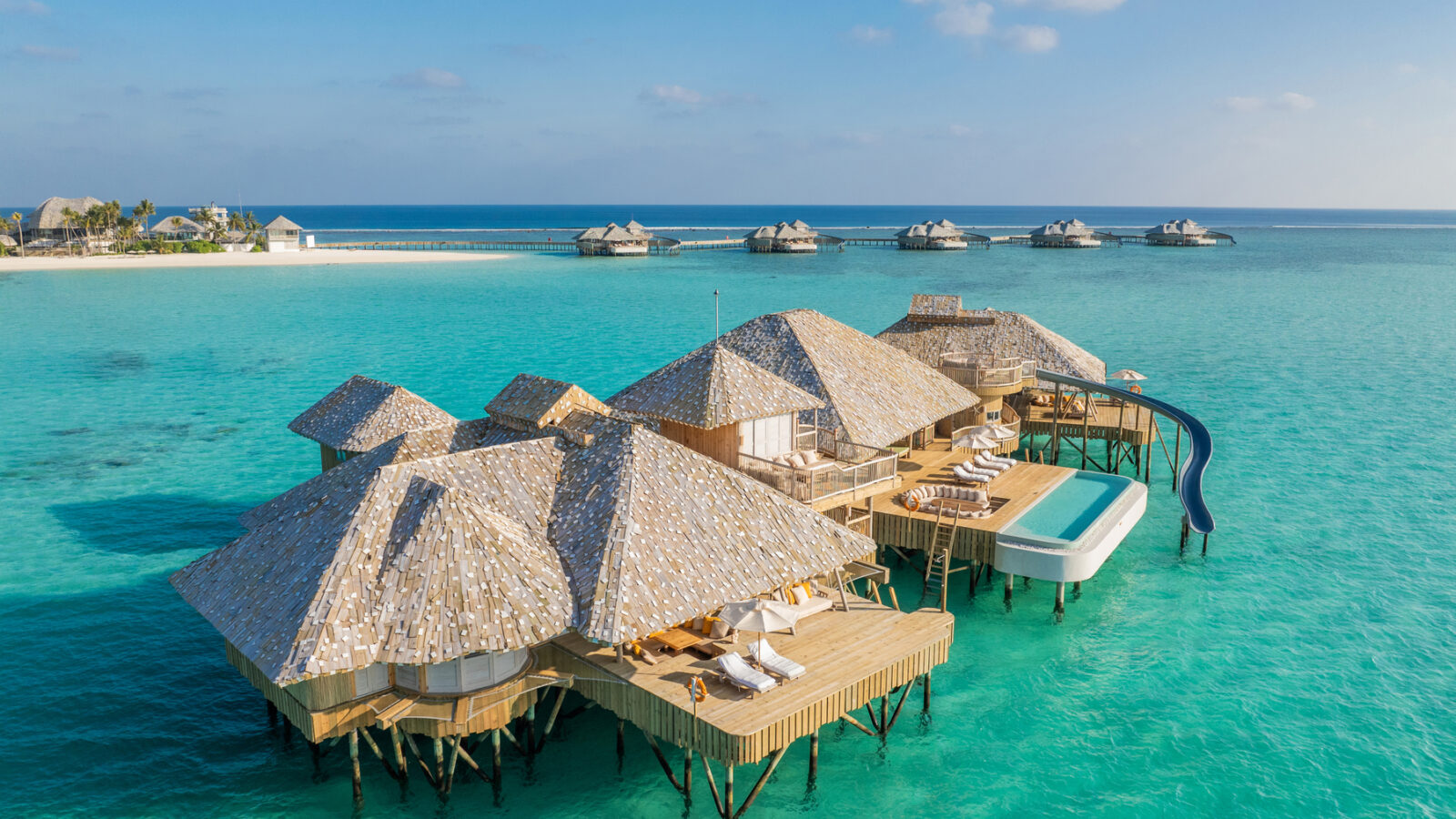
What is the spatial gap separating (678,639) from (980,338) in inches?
918

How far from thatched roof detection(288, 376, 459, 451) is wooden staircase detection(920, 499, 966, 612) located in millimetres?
12240

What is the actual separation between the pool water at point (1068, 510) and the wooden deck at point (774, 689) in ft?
20.1

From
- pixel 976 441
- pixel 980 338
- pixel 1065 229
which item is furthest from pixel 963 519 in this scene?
pixel 1065 229

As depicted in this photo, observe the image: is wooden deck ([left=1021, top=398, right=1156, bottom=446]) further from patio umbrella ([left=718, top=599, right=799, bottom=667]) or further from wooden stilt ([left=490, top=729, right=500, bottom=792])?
wooden stilt ([left=490, top=729, right=500, bottom=792])

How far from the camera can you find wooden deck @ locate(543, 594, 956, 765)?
1499 cm

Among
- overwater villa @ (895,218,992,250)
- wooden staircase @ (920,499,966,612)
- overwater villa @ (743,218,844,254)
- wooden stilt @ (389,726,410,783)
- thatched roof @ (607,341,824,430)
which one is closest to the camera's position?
wooden stilt @ (389,726,410,783)

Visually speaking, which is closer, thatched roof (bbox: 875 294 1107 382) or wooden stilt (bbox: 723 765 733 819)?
wooden stilt (bbox: 723 765 733 819)

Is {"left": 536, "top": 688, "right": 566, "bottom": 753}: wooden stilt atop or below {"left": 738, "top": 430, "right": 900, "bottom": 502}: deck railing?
below

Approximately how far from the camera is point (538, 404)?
21047 millimetres

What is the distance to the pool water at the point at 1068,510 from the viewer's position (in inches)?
935

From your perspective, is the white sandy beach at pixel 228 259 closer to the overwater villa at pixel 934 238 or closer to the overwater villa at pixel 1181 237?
the overwater villa at pixel 934 238

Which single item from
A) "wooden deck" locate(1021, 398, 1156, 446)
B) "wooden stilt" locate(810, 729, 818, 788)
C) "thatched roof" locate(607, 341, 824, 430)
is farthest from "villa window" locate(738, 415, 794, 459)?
"wooden deck" locate(1021, 398, 1156, 446)

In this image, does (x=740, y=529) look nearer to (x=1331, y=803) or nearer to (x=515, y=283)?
(x=1331, y=803)

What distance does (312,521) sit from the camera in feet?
56.0
